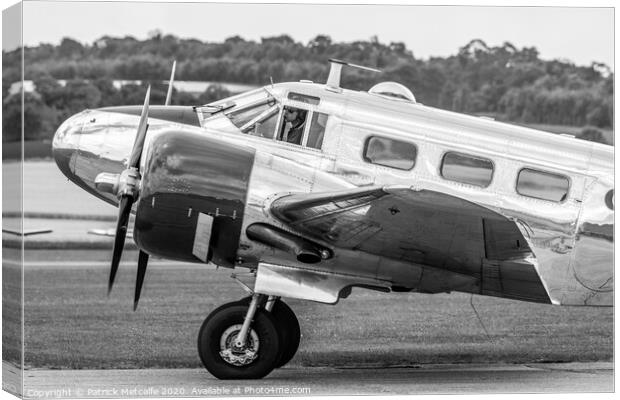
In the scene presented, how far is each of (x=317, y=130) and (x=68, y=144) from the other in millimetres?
3213

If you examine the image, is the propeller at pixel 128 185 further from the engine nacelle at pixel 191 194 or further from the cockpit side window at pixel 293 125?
the cockpit side window at pixel 293 125

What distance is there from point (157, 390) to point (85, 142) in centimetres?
324

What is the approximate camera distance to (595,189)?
1359 centimetres

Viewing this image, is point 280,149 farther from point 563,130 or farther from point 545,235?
point 563,130

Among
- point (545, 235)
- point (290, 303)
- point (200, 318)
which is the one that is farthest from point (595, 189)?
point (200, 318)

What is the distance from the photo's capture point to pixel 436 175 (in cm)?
1348

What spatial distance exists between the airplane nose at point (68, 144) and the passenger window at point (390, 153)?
371cm

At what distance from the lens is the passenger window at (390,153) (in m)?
13.6

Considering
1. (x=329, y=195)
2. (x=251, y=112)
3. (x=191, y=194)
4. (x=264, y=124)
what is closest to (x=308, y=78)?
(x=251, y=112)

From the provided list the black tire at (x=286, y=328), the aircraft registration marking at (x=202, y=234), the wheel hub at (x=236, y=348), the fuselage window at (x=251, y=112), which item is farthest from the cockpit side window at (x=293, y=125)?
the wheel hub at (x=236, y=348)

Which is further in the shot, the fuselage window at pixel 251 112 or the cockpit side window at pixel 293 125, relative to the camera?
the fuselage window at pixel 251 112

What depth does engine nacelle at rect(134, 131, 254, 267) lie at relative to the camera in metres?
13.0

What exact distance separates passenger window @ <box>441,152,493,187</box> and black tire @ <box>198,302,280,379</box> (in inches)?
112

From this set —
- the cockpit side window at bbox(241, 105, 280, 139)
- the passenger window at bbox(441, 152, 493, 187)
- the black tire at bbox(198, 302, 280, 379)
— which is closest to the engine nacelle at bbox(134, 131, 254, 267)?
the cockpit side window at bbox(241, 105, 280, 139)
